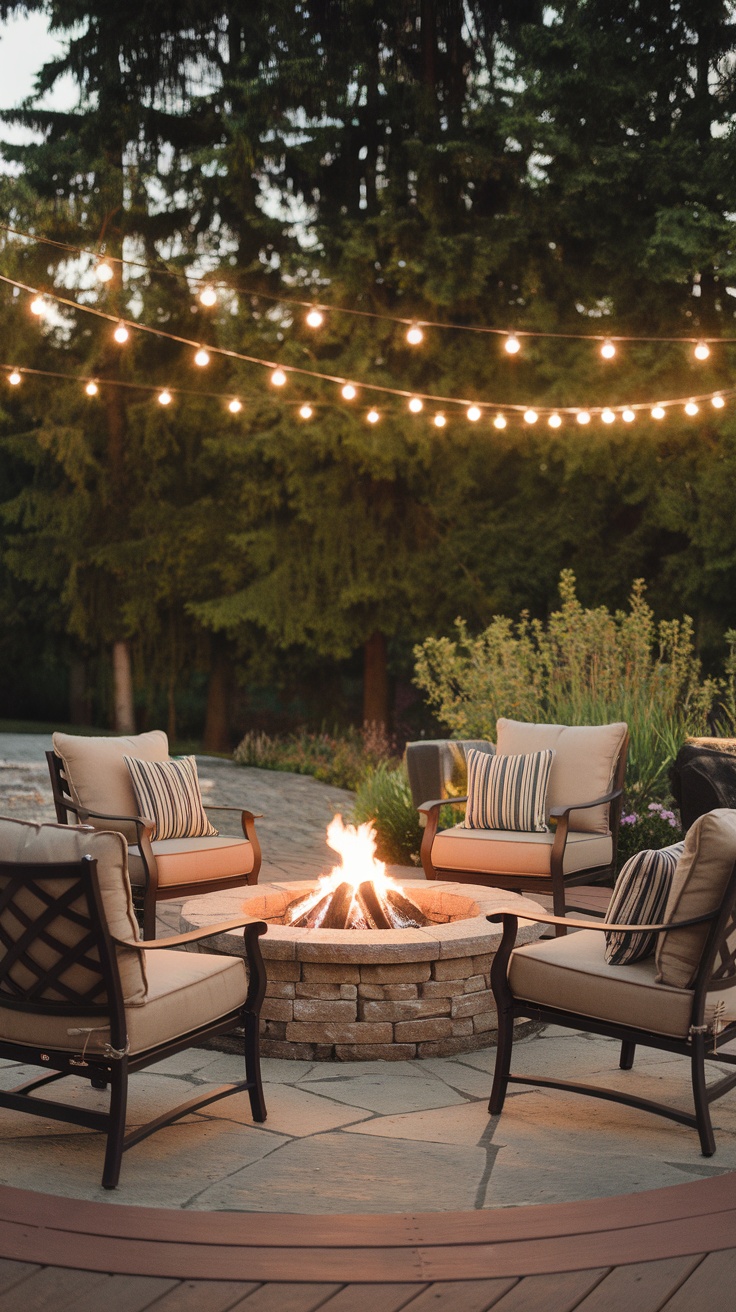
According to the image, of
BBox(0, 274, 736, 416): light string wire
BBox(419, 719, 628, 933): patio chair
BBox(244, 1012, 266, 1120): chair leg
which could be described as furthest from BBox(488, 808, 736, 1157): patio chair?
BBox(0, 274, 736, 416): light string wire

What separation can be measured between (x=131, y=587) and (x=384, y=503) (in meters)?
3.86

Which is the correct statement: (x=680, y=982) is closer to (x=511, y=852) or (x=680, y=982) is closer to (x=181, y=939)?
(x=181, y=939)

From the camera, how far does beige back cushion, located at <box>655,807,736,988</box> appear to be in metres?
2.88

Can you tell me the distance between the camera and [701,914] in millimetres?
2912

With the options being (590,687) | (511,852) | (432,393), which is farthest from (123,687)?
(511,852)

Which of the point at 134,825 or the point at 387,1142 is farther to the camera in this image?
the point at 134,825

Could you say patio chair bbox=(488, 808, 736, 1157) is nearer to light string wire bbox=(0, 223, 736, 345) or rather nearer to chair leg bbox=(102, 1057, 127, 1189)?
chair leg bbox=(102, 1057, 127, 1189)

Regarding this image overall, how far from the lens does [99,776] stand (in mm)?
5133

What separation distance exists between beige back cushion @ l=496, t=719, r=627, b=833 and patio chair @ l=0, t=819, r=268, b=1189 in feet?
9.28

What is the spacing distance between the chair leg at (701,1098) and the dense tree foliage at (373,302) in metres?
10.8

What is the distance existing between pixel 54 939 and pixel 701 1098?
5.31 ft

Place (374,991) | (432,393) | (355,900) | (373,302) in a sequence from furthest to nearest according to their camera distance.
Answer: (373,302) → (432,393) → (355,900) → (374,991)

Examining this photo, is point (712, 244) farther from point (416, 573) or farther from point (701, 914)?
point (701, 914)

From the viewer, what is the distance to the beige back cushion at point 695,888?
113 inches
